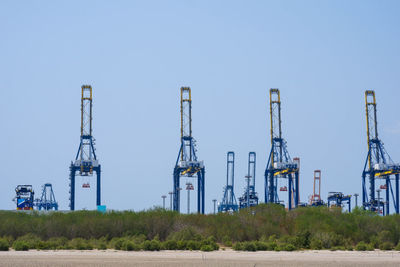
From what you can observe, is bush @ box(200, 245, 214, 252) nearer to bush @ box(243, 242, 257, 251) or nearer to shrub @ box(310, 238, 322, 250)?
bush @ box(243, 242, 257, 251)

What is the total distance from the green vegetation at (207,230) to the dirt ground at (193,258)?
2.29 meters

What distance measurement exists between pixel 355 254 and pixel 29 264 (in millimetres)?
16891

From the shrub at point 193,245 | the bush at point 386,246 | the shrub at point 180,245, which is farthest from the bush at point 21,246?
the bush at point 386,246

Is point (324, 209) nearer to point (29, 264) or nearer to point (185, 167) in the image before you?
point (29, 264)

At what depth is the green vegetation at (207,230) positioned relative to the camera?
39.9 m

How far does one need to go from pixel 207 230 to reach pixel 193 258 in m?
10.9

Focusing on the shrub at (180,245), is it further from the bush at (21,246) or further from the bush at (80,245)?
the bush at (21,246)

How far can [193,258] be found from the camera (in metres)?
33.7

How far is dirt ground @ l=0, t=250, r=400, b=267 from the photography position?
31359 mm

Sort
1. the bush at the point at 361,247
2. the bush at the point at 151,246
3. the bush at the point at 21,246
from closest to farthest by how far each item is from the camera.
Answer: the bush at the point at 21,246 < the bush at the point at 151,246 < the bush at the point at 361,247

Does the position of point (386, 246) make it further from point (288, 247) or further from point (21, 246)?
point (21, 246)

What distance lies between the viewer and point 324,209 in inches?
1978

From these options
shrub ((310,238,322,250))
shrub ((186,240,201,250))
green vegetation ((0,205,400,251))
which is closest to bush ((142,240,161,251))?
green vegetation ((0,205,400,251))

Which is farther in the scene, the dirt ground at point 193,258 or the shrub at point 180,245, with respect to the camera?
the shrub at point 180,245
